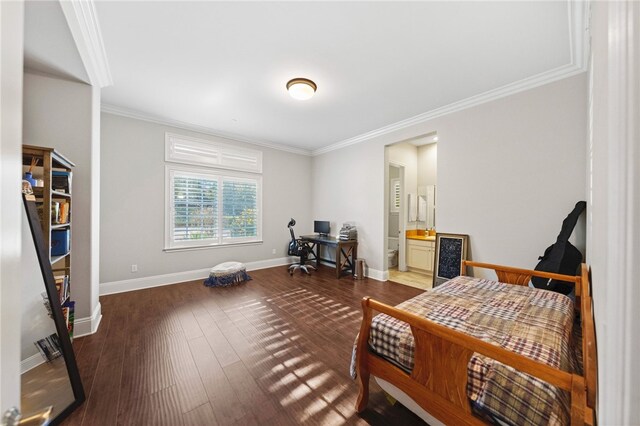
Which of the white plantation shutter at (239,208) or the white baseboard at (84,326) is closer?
the white baseboard at (84,326)

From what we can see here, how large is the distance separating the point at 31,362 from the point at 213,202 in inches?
132

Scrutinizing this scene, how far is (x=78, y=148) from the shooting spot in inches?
94.8

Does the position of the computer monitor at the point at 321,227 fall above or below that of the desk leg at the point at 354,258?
above

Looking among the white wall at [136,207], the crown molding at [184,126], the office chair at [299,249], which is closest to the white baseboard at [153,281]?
the white wall at [136,207]

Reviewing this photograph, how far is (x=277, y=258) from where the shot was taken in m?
5.54

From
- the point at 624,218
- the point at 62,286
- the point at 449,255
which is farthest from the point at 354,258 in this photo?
the point at 624,218

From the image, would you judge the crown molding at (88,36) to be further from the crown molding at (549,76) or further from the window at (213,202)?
the crown molding at (549,76)

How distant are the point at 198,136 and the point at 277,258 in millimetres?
2998

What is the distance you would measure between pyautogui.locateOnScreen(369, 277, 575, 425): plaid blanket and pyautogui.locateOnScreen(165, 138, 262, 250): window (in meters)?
3.92

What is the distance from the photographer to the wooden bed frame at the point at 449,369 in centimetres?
83

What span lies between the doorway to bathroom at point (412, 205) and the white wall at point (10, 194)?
4.87 meters

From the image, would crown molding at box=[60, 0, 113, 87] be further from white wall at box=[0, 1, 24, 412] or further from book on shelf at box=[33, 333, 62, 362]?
book on shelf at box=[33, 333, 62, 362]

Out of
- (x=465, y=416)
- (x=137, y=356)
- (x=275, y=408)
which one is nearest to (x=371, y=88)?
(x=465, y=416)

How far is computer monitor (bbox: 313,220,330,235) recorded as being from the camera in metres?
5.42
